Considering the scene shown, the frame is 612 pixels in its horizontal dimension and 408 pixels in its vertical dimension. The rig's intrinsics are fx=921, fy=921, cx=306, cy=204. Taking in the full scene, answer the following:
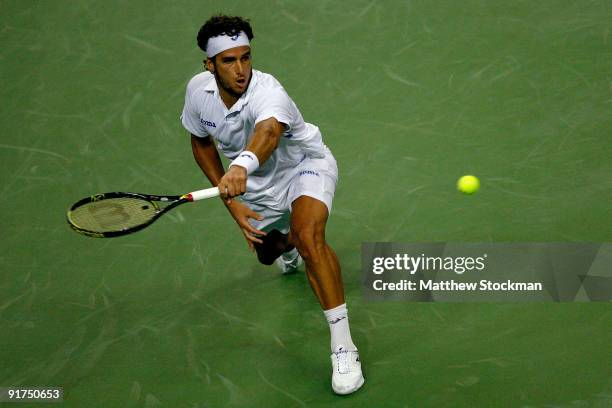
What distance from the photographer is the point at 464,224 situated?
6301 millimetres

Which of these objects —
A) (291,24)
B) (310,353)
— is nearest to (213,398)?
(310,353)

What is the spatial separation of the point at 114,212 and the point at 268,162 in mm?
1034

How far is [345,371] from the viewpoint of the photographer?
16.1 ft

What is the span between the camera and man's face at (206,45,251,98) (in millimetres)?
5082

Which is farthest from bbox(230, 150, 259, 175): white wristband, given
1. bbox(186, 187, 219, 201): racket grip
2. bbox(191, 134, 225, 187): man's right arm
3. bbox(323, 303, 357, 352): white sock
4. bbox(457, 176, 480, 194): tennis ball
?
bbox(457, 176, 480, 194): tennis ball

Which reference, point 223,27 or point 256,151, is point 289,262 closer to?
point 256,151

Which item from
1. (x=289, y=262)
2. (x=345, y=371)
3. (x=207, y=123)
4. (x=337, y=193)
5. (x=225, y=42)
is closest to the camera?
(x=345, y=371)

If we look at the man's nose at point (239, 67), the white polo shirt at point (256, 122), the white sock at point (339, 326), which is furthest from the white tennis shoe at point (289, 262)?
the man's nose at point (239, 67)

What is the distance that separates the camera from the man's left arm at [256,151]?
447cm

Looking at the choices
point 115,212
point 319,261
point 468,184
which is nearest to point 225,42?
point 115,212

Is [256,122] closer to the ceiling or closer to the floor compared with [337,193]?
closer to the ceiling

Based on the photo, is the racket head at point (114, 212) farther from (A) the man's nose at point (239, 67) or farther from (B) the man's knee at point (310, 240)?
(A) the man's nose at point (239, 67)

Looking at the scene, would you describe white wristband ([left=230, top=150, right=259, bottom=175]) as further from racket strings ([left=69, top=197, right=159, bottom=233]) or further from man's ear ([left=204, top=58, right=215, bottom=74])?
man's ear ([left=204, top=58, right=215, bottom=74])

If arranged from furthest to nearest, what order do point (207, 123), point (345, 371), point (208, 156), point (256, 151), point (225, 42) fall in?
1. point (208, 156)
2. point (207, 123)
3. point (225, 42)
4. point (345, 371)
5. point (256, 151)
